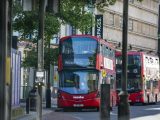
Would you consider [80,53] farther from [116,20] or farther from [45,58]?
[116,20]

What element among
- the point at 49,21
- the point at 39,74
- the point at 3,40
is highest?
the point at 49,21

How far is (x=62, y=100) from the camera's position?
37.4 m

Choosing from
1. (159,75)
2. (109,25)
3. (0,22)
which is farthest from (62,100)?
(109,25)

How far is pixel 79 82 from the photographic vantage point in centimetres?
3694

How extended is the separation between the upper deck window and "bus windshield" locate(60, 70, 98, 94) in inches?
53.3

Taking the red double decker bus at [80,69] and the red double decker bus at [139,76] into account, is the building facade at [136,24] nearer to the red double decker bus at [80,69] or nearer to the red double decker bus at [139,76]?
the red double decker bus at [139,76]

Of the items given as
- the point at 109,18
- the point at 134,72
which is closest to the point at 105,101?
the point at 134,72

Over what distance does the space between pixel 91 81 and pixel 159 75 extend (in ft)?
71.7

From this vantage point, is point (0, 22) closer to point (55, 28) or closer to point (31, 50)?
point (55, 28)

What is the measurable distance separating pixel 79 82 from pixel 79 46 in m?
2.32

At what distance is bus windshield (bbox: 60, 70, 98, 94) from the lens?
36.4 m

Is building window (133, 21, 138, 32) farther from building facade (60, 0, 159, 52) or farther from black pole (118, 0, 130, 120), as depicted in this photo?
black pole (118, 0, 130, 120)

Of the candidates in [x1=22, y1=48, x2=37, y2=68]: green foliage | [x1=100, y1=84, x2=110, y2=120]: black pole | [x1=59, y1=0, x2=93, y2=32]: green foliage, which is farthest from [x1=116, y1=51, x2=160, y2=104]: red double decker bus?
[x1=100, y1=84, x2=110, y2=120]: black pole

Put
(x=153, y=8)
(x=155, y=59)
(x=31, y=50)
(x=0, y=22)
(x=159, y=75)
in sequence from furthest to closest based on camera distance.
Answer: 1. (x=153, y=8)
2. (x=159, y=75)
3. (x=155, y=59)
4. (x=31, y=50)
5. (x=0, y=22)
